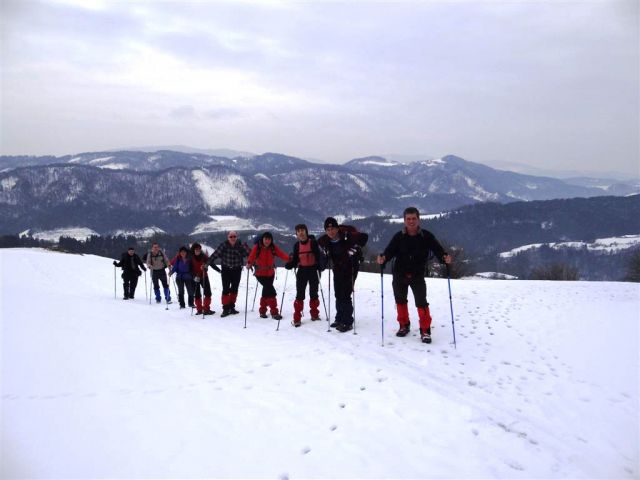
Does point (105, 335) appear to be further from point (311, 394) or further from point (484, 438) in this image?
point (484, 438)

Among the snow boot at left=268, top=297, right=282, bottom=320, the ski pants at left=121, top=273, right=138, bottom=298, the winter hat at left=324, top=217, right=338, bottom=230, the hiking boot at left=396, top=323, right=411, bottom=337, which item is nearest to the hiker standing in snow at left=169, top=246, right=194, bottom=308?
the ski pants at left=121, top=273, right=138, bottom=298

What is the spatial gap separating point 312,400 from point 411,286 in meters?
4.15

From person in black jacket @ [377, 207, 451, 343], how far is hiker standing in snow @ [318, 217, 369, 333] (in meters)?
1.16

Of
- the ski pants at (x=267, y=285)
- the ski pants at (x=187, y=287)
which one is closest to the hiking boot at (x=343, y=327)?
the ski pants at (x=267, y=285)

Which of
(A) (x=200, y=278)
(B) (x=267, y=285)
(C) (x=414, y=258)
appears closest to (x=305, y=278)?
(B) (x=267, y=285)

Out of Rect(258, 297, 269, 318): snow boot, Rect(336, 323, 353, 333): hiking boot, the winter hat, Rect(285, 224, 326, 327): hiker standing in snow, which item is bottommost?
Rect(336, 323, 353, 333): hiking boot

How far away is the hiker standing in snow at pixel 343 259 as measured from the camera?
1004 cm

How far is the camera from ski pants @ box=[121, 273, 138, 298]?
1684 centimetres

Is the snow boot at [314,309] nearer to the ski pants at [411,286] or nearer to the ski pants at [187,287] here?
the ski pants at [411,286]

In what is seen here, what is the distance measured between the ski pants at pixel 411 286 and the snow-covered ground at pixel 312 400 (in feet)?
3.19

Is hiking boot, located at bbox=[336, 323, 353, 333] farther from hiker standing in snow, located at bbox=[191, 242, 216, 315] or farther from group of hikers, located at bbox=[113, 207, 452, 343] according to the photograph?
hiker standing in snow, located at bbox=[191, 242, 216, 315]

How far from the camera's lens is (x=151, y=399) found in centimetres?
600

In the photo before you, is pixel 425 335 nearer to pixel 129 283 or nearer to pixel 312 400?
pixel 312 400

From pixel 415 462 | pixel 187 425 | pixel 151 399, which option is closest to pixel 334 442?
pixel 415 462
